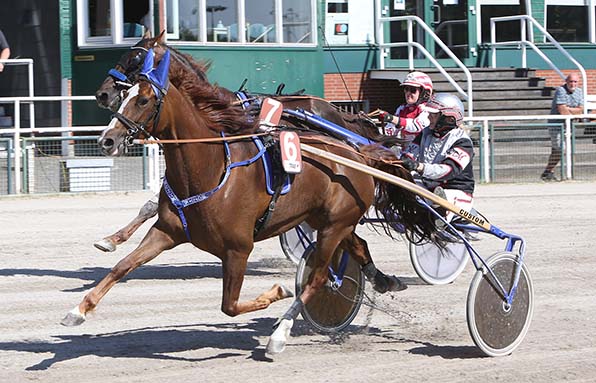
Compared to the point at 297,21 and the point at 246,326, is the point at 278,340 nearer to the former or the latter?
the point at 246,326

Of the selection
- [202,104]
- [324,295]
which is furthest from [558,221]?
[202,104]

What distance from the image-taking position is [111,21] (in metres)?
19.2

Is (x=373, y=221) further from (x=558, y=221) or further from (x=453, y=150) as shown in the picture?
(x=558, y=221)

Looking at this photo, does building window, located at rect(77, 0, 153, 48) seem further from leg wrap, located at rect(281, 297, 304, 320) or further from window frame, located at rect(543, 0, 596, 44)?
leg wrap, located at rect(281, 297, 304, 320)

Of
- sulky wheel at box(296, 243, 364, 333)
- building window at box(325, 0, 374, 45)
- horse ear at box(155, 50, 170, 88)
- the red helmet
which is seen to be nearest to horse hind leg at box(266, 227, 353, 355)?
sulky wheel at box(296, 243, 364, 333)

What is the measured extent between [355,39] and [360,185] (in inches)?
567

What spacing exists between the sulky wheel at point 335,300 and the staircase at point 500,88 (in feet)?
41.3

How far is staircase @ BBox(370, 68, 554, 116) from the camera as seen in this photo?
20.8m

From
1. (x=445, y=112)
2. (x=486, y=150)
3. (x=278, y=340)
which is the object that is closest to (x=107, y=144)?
(x=278, y=340)

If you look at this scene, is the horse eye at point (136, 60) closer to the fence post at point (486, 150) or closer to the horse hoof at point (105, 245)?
the horse hoof at point (105, 245)

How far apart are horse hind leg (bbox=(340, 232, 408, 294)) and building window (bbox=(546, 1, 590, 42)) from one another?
16761 mm

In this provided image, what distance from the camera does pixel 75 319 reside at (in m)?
6.45

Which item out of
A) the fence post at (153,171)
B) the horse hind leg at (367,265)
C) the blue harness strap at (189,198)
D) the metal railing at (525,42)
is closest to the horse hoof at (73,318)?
the blue harness strap at (189,198)

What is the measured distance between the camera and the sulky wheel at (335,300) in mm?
7781
